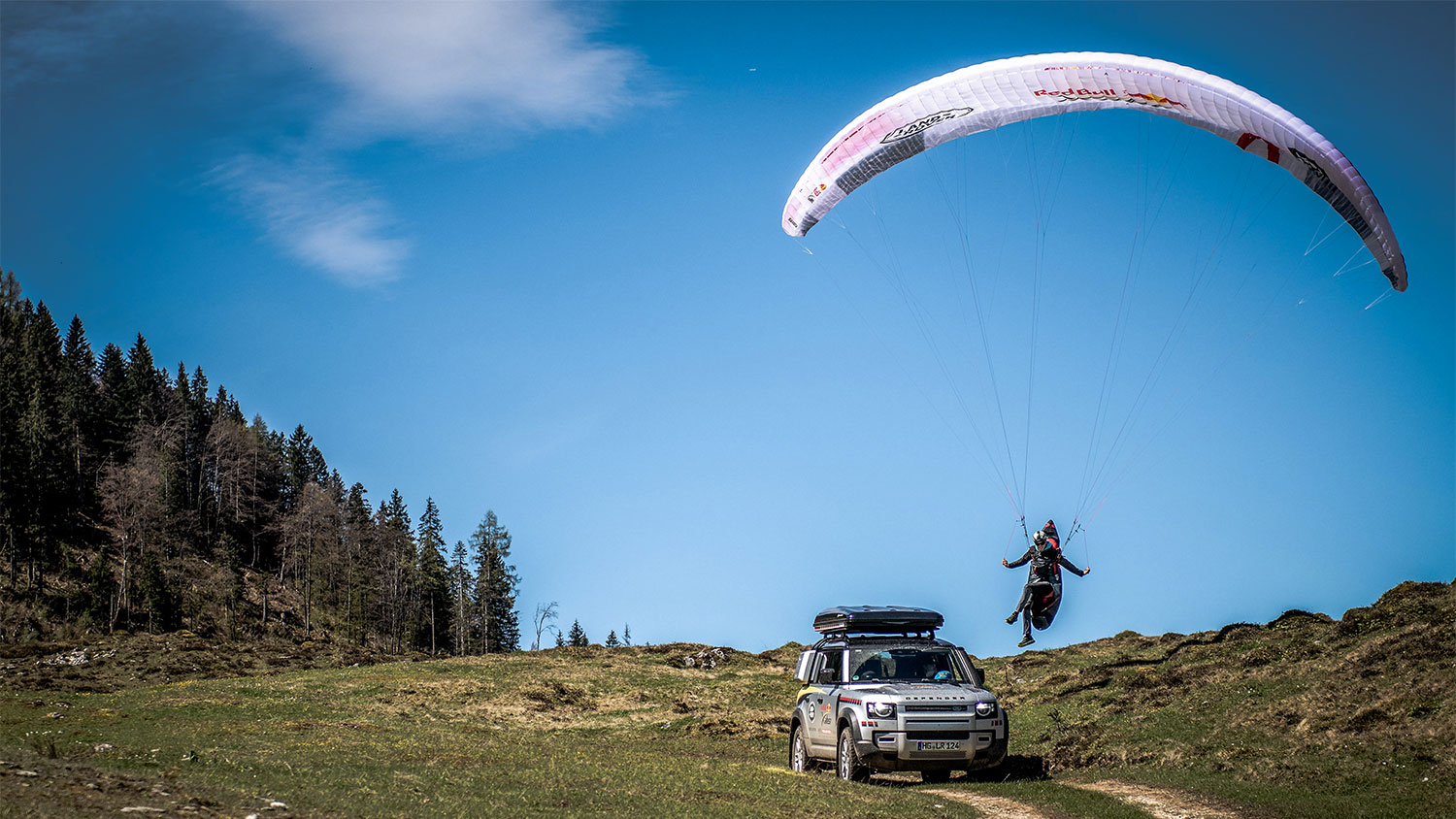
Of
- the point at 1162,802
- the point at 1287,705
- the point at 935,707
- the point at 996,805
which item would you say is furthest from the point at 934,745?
the point at 1287,705

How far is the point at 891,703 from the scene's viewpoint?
59.8 feet

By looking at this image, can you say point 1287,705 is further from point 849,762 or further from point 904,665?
point 849,762

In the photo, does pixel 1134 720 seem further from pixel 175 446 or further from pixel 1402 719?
pixel 175 446

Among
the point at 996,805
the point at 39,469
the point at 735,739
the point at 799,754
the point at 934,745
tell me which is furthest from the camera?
the point at 39,469

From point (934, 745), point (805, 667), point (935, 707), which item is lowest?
point (934, 745)

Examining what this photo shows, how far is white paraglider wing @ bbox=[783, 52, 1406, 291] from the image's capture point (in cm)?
2209

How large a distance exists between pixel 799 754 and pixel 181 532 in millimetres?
98278

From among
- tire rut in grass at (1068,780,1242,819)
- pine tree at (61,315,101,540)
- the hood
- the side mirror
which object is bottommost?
tire rut in grass at (1068,780,1242,819)

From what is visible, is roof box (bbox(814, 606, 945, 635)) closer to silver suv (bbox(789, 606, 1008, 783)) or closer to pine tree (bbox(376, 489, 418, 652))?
silver suv (bbox(789, 606, 1008, 783))

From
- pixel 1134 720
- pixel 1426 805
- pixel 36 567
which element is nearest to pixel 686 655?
pixel 1134 720

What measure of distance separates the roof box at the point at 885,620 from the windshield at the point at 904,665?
63 cm

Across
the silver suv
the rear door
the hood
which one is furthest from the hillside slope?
the rear door

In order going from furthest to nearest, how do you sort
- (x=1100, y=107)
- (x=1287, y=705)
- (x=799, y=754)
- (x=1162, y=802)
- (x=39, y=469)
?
(x=39, y=469)
(x=1100, y=107)
(x=1287, y=705)
(x=799, y=754)
(x=1162, y=802)

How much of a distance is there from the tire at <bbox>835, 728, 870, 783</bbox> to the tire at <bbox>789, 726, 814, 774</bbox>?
1622 millimetres
